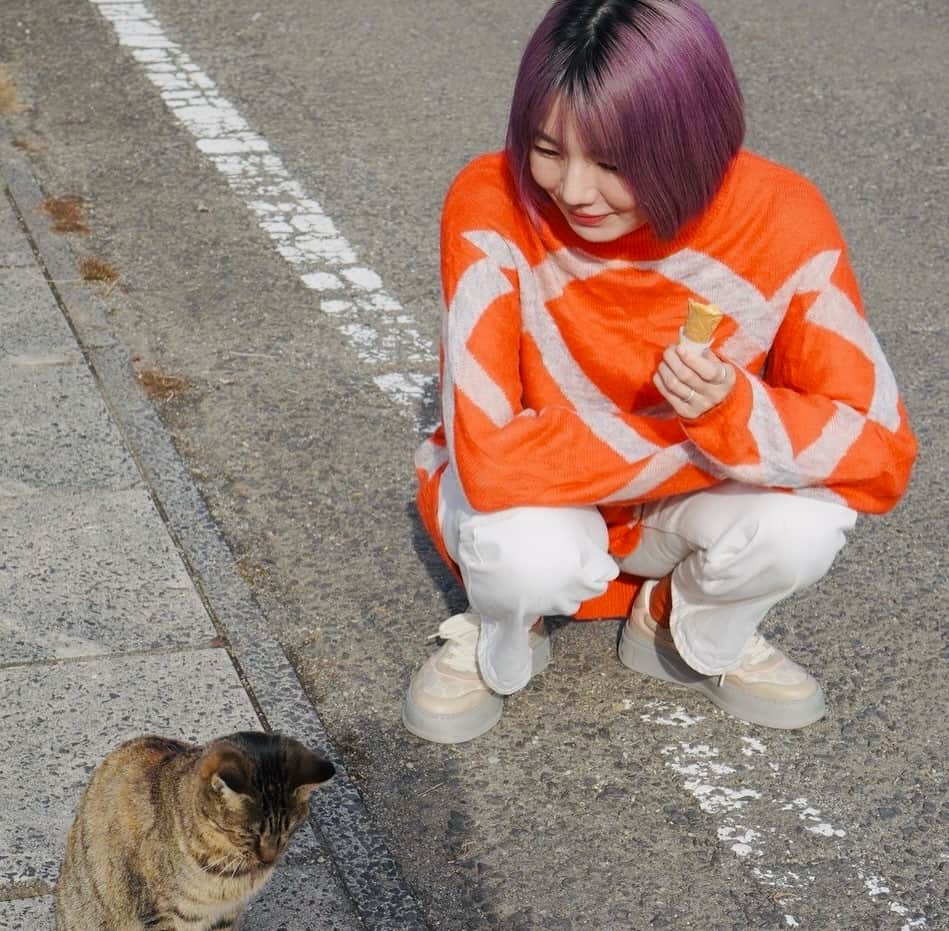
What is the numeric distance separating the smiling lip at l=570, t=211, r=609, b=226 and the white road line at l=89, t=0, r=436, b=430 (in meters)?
1.41

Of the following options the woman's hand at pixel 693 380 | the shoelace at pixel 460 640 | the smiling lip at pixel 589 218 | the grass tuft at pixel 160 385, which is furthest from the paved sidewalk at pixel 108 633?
the smiling lip at pixel 589 218

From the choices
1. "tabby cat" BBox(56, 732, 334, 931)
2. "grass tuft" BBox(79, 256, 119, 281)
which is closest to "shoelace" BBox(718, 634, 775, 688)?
"tabby cat" BBox(56, 732, 334, 931)

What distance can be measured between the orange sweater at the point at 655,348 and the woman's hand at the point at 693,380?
0.21ft

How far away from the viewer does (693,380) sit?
249cm

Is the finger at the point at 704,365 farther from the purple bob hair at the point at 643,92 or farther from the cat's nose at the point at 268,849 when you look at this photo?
the cat's nose at the point at 268,849

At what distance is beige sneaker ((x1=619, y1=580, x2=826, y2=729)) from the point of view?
306 centimetres

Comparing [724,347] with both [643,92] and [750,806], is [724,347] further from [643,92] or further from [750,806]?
[750,806]

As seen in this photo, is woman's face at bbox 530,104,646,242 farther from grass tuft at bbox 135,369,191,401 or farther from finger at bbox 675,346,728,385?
grass tuft at bbox 135,369,191,401

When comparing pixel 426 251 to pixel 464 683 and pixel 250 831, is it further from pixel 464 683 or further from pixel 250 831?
pixel 250 831

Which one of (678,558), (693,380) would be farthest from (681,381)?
(678,558)

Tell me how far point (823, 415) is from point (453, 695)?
2.82 feet

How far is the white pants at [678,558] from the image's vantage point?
2.75 meters

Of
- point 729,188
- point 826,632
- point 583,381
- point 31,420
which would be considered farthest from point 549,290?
point 31,420

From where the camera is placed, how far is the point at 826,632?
336 centimetres
